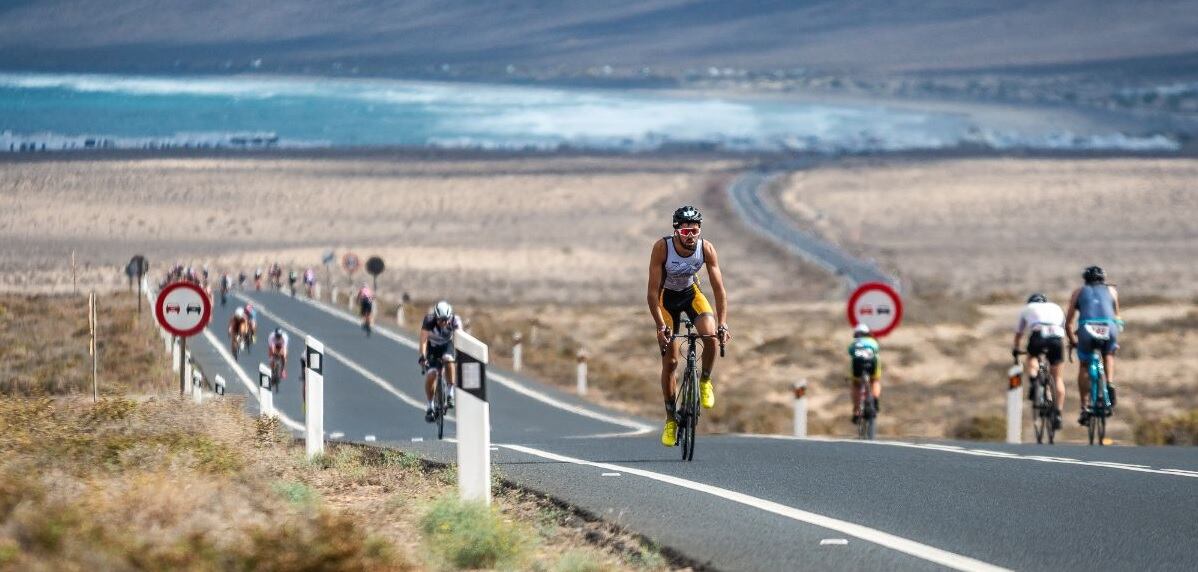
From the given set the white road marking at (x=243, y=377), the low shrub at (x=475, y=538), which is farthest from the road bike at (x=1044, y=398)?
the low shrub at (x=475, y=538)

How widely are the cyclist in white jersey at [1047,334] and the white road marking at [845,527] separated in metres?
7.53

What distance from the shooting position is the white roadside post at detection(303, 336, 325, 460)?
46.7 feet

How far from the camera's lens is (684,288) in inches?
525

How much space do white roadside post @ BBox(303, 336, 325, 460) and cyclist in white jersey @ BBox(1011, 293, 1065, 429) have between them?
26.6 feet

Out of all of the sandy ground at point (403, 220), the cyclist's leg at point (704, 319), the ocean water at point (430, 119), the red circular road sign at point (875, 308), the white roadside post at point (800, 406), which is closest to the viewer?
the cyclist's leg at point (704, 319)

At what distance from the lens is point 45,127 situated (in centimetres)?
3005

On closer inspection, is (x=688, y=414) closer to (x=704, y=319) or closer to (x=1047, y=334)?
(x=704, y=319)

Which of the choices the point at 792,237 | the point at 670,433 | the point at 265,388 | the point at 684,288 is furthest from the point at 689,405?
the point at 792,237

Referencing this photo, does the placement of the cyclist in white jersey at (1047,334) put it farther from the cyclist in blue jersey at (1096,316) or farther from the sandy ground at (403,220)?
the sandy ground at (403,220)

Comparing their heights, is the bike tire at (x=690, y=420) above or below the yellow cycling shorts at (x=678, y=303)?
below

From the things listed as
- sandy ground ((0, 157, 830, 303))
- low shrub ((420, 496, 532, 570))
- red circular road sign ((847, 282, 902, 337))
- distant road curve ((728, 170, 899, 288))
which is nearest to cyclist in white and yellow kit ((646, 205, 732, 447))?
low shrub ((420, 496, 532, 570))

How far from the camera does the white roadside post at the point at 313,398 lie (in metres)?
14.2

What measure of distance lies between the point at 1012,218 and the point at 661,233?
2861 centimetres

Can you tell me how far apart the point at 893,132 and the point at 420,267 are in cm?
10844
